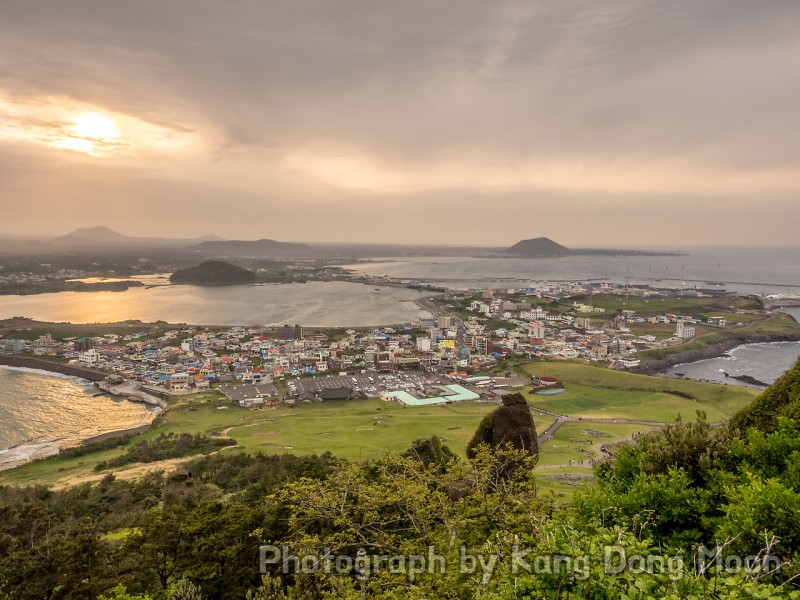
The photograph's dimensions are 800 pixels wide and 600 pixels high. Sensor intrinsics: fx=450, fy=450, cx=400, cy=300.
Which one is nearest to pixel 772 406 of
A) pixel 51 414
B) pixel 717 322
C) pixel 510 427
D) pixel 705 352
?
pixel 510 427

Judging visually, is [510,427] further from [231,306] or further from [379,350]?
[231,306]

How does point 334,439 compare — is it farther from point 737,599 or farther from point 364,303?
point 364,303

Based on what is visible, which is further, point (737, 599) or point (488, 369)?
point (488, 369)

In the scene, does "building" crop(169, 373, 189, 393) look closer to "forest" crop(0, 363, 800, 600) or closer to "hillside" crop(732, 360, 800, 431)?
"forest" crop(0, 363, 800, 600)

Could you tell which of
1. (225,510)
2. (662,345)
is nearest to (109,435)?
(225,510)

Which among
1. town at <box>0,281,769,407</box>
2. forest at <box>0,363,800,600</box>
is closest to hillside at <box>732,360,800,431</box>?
forest at <box>0,363,800,600</box>
